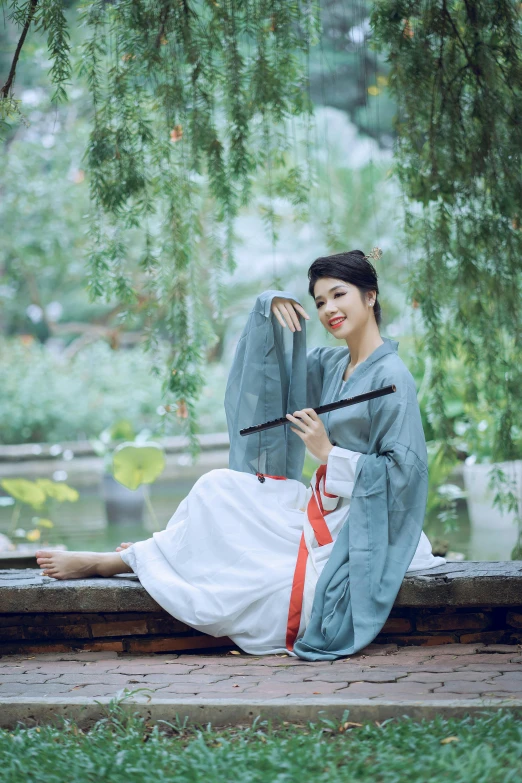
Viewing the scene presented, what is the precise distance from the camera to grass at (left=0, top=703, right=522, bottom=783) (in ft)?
6.55

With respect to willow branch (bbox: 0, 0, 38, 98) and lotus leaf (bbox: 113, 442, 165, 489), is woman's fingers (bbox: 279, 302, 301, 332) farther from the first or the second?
lotus leaf (bbox: 113, 442, 165, 489)

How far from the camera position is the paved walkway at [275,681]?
2441 mm

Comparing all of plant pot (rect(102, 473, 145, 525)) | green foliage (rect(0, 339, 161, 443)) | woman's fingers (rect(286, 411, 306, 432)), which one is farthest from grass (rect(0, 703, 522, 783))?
green foliage (rect(0, 339, 161, 443))

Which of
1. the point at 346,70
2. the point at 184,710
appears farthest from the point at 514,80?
the point at 346,70

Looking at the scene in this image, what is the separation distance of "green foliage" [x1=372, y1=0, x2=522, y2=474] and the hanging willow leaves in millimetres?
465

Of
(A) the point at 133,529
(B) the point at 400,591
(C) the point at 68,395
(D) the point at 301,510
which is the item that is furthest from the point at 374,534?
(C) the point at 68,395

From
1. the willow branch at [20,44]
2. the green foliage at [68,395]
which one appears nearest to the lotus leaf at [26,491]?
the willow branch at [20,44]

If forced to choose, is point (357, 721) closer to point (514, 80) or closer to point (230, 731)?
point (230, 731)

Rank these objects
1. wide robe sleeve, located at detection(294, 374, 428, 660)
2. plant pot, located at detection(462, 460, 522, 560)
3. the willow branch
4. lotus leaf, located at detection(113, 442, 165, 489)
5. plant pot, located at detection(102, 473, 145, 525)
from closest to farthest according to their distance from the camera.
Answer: wide robe sleeve, located at detection(294, 374, 428, 660)
the willow branch
lotus leaf, located at detection(113, 442, 165, 489)
plant pot, located at detection(462, 460, 522, 560)
plant pot, located at detection(102, 473, 145, 525)

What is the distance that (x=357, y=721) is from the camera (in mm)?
2373

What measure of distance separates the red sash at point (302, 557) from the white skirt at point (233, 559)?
2 centimetres

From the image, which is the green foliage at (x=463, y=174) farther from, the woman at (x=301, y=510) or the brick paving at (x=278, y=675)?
the brick paving at (x=278, y=675)

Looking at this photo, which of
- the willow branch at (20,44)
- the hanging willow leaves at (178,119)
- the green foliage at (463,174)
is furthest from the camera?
the green foliage at (463,174)

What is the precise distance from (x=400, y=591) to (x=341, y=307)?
1010 mm
